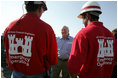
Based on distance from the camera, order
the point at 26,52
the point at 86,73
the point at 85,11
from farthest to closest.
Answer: the point at 85,11 → the point at 86,73 → the point at 26,52

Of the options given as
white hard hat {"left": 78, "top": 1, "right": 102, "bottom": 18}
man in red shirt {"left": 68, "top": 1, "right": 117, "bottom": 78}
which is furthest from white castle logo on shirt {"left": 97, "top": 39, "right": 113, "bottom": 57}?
white hard hat {"left": 78, "top": 1, "right": 102, "bottom": 18}

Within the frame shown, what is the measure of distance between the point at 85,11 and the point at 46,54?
102 centimetres

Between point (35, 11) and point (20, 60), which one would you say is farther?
point (35, 11)

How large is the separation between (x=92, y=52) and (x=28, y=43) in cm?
97

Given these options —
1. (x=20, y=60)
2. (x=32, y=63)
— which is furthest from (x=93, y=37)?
(x=20, y=60)

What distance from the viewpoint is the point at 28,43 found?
1.83 m

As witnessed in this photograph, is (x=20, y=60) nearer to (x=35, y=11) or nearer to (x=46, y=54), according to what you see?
(x=46, y=54)

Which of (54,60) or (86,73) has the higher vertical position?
(54,60)

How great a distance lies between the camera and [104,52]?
1984 mm

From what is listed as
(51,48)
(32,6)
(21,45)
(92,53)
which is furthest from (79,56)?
(32,6)

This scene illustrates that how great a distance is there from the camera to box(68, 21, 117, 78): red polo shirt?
6.11 feet

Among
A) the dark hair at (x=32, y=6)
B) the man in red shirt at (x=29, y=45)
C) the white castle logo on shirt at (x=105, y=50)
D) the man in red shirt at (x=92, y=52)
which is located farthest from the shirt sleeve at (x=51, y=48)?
the white castle logo on shirt at (x=105, y=50)

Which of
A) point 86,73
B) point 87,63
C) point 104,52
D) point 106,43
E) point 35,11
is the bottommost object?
point 86,73

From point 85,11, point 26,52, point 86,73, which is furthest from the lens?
point 85,11
